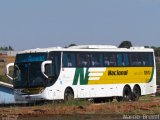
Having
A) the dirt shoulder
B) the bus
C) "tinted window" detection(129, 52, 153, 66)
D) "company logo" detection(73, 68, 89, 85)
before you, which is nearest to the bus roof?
the bus

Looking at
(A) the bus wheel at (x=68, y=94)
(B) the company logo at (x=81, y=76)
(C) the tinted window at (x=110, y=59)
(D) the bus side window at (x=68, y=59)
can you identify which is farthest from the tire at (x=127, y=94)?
(D) the bus side window at (x=68, y=59)

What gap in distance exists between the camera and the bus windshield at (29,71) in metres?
30.0

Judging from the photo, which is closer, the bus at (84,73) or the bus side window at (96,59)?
the bus at (84,73)

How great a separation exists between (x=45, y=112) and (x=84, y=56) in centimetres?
1040

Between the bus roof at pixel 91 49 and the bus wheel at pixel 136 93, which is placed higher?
the bus roof at pixel 91 49

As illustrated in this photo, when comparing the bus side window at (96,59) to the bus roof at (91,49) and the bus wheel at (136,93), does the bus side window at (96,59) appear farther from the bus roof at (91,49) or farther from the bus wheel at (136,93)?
the bus wheel at (136,93)

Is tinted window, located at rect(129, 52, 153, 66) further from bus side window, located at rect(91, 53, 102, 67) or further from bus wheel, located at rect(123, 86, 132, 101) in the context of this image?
bus side window, located at rect(91, 53, 102, 67)

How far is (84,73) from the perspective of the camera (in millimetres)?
32031

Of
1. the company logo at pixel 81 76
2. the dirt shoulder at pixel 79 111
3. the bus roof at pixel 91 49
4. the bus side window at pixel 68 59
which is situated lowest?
the dirt shoulder at pixel 79 111

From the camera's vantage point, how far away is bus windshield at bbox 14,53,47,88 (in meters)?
30.0

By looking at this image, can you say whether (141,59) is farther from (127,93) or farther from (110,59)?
(110,59)

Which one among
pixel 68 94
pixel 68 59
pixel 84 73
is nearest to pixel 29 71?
pixel 68 59

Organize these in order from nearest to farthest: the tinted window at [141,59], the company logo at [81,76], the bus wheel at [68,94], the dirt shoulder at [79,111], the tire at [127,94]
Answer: the dirt shoulder at [79,111] < the bus wheel at [68,94] < the company logo at [81,76] < the tire at [127,94] < the tinted window at [141,59]

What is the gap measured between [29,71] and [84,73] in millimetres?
3334
